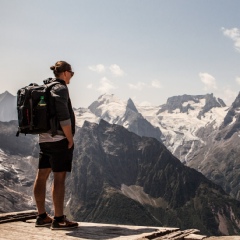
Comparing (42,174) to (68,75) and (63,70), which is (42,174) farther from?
(63,70)

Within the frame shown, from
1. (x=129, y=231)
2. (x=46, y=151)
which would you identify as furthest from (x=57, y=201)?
(x=129, y=231)

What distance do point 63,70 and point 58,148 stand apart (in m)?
2.32

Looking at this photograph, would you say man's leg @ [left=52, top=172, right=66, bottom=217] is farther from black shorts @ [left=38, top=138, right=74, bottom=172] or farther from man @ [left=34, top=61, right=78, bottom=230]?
black shorts @ [left=38, top=138, right=74, bottom=172]

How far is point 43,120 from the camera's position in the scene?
938 cm

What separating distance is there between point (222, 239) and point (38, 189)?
5.51m

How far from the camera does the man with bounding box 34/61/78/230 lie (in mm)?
9359

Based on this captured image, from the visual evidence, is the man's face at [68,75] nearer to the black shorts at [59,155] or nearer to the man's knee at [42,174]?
the black shorts at [59,155]

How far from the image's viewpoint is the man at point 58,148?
9359 millimetres

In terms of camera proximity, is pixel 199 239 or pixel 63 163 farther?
pixel 63 163

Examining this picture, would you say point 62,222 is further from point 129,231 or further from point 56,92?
point 56,92

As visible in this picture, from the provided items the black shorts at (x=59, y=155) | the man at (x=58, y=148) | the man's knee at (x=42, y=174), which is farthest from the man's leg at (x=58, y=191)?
the man's knee at (x=42, y=174)

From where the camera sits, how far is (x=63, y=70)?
1025 centimetres

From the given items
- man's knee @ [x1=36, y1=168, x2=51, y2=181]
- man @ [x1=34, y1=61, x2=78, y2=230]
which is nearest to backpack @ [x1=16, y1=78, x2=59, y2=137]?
man @ [x1=34, y1=61, x2=78, y2=230]

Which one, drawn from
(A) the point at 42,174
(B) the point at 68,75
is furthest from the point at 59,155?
(B) the point at 68,75
